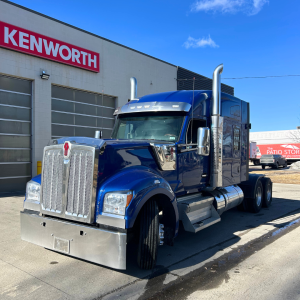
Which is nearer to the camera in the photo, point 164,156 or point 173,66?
point 164,156

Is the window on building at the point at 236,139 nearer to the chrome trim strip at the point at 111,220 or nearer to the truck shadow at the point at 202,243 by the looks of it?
the truck shadow at the point at 202,243

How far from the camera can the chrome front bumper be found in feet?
11.3

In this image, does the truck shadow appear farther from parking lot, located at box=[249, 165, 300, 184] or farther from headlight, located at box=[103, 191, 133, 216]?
parking lot, located at box=[249, 165, 300, 184]

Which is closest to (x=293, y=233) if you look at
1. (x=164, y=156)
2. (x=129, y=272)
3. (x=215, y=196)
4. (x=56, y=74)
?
(x=215, y=196)

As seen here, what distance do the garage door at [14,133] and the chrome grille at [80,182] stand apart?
10052 millimetres

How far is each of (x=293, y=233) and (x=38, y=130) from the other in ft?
36.0

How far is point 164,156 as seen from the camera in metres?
4.70

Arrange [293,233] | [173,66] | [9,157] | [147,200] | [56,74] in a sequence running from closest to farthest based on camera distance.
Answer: [147,200] → [293,233] → [9,157] → [56,74] → [173,66]

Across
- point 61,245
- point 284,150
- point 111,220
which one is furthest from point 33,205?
point 284,150

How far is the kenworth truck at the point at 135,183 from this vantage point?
11.9ft

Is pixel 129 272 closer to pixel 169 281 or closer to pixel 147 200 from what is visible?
pixel 169 281

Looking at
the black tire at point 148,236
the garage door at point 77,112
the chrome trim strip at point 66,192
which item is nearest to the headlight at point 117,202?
the chrome trim strip at point 66,192

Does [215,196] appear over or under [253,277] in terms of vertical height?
A: over

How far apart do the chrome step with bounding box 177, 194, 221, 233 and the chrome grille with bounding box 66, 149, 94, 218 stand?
5.61ft
